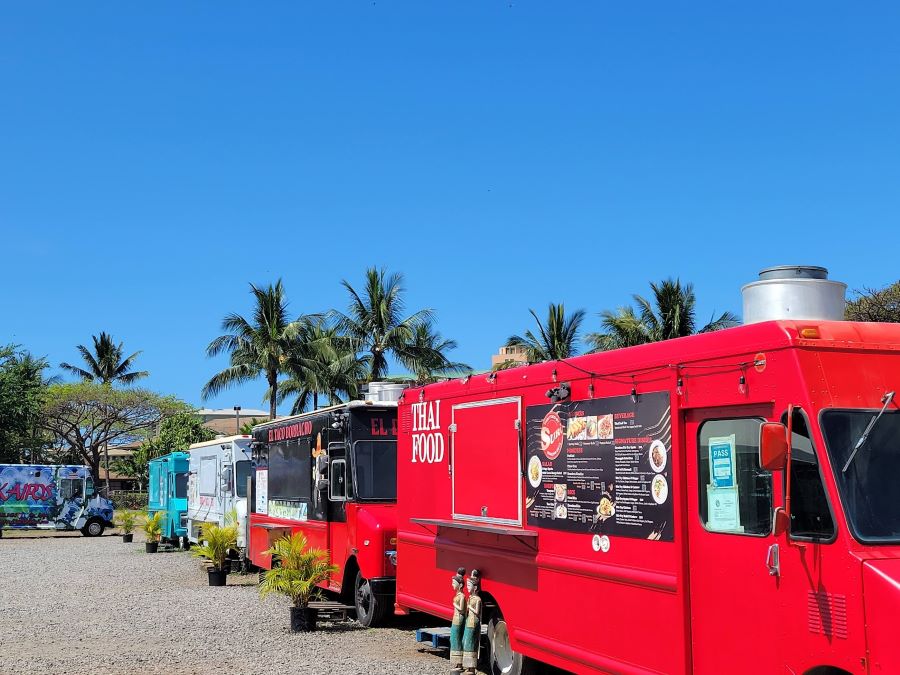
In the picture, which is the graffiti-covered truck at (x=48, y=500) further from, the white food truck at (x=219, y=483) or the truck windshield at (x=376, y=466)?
the truck windshield at (x=376, y=466)

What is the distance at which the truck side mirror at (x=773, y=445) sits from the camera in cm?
551

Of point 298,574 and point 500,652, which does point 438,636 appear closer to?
point 500,652

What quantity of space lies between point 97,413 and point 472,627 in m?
51.4

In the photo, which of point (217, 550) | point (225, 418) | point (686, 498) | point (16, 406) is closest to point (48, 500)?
point (16, 406)

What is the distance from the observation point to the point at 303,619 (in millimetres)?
13164

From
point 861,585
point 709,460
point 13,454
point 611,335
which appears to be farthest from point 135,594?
point 13,454

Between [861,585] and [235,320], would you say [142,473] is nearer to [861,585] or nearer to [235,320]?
[235,320]

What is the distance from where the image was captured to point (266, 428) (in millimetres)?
A: 18422

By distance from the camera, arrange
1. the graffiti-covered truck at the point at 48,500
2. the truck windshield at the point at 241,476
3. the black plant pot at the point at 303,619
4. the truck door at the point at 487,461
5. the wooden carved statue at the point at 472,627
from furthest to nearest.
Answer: the graffiti-covered truck at the point at 48,500
the truck windshield at the point at 241,476
the black plant pot at the point at 303,619
the wooden carved statue at the point at 472,627
the truck door at the point at 487,461

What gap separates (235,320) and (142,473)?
1882cm

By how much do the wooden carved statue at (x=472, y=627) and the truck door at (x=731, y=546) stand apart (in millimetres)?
3201

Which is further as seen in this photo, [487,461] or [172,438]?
[172,438]

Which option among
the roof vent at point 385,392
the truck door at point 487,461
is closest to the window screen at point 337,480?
the roof vent at point 385,392

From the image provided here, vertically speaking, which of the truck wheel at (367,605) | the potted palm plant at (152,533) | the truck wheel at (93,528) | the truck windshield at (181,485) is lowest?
the truck wheel at (93,528)
